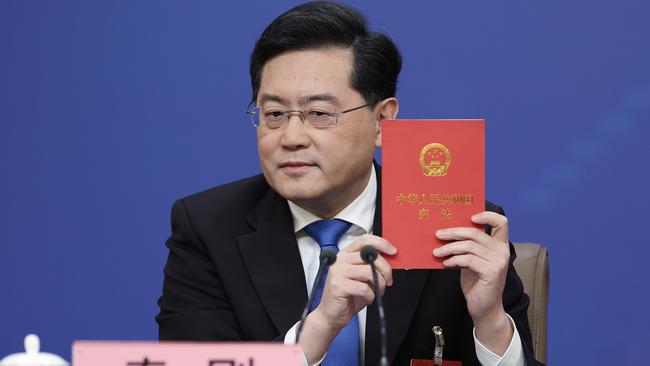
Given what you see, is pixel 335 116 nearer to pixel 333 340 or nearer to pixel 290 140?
pixel 290 140

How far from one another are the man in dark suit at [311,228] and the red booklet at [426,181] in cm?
19

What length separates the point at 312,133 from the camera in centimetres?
205

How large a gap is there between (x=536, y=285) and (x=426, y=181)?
641mm

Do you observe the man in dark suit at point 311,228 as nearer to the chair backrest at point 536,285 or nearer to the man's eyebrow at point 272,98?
the man's eyebrow at point 272,98

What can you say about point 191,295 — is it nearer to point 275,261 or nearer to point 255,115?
point 275,261

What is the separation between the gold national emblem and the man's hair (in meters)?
0.46

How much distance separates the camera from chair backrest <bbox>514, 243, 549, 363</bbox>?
7.31 ft

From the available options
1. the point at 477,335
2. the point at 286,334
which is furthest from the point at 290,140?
the point at 477,335

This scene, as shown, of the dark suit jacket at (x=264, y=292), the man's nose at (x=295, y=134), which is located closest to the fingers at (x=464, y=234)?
the dark suit jacket at (x=264, y=292)

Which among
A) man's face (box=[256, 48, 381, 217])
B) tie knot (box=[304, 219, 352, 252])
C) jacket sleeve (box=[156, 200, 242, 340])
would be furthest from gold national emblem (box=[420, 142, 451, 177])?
jacket sleeve (box=[156, 200, 242, 340])

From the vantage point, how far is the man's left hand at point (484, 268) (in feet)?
5.78

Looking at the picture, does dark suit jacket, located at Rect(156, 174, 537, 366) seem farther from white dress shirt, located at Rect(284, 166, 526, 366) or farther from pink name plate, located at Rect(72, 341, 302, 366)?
pink name plate, located at Rect(72, 341, 302, 366)

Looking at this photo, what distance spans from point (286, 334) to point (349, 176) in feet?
1.26

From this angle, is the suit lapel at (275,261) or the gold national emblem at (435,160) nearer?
the gold national emblem at (435,160)
